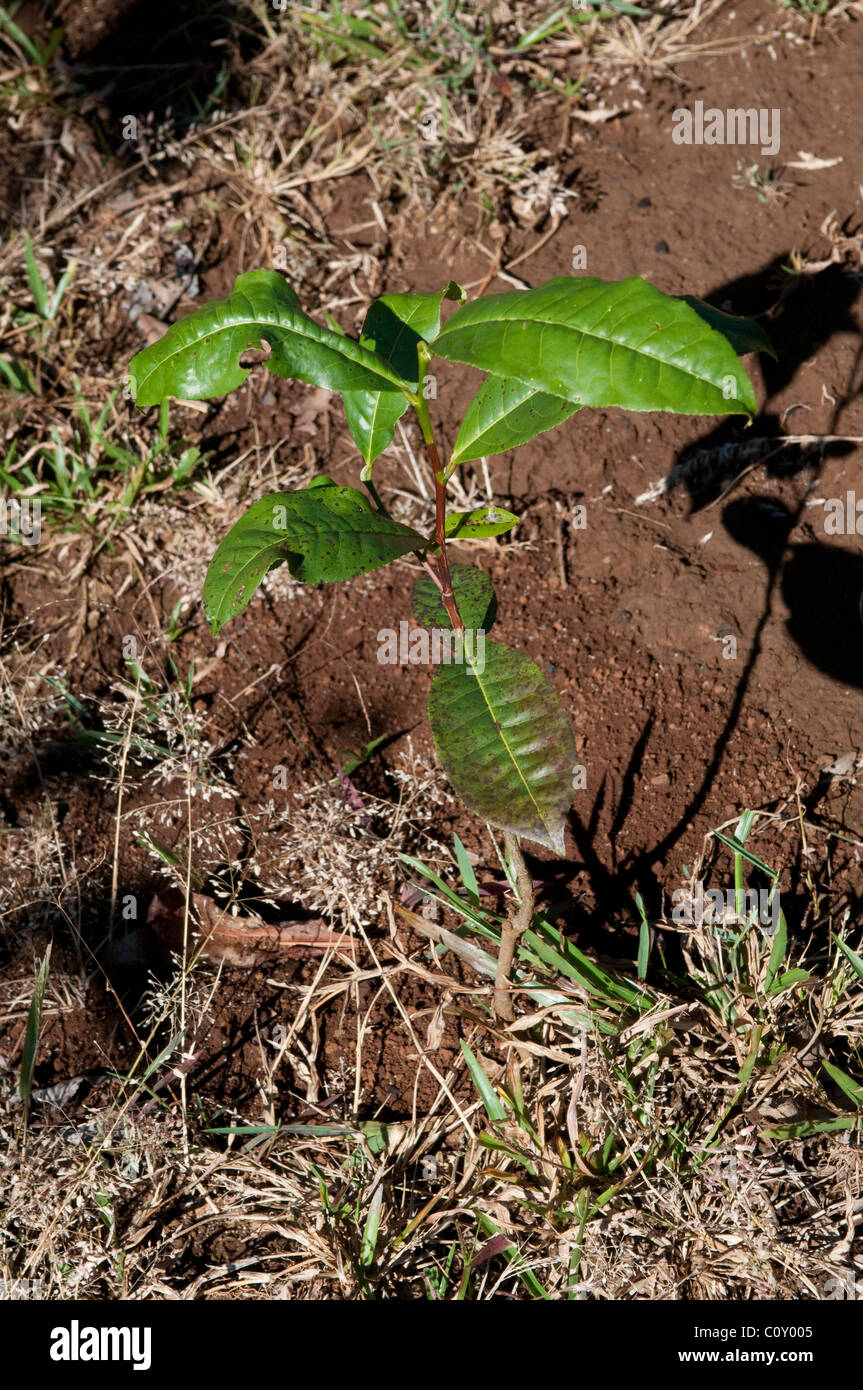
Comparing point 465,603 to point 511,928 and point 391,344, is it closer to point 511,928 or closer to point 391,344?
point 391,344

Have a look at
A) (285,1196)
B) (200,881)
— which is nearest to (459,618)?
(200,881)

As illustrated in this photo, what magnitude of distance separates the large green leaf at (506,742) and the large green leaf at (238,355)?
46 centimetres

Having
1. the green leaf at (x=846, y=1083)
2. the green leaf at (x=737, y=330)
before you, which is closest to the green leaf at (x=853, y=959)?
the green leaf at (x=846, y=1083)

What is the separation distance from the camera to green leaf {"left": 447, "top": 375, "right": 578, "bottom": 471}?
168cm

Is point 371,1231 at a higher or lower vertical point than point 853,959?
lower

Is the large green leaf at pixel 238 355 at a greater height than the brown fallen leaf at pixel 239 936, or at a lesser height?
greater

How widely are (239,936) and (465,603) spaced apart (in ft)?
3.44

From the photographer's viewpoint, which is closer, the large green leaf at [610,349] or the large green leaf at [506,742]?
the large green leaf at [610,349]

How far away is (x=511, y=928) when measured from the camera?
1.86 meters

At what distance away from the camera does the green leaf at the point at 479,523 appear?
1726 mm

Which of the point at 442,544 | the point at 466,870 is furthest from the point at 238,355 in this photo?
the point at 466,870

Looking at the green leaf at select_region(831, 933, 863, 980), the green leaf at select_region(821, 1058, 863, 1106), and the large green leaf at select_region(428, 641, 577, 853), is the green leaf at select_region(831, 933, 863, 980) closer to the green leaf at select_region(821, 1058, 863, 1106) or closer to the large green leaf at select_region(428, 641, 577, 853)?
the green leaf at select_region(821, 1058, 863, 1106)

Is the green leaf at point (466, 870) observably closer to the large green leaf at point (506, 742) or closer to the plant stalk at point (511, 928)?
the plant stalk at point (511, 928)

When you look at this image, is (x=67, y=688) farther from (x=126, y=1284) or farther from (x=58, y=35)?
(x=58, y=35)
